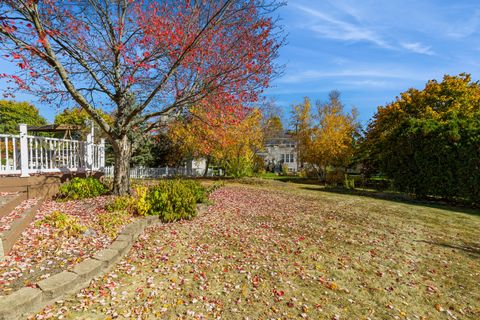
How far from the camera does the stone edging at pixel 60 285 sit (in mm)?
2352

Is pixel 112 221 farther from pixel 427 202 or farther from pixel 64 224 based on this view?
pixel 427 202

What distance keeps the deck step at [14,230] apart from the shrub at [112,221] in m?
1.09

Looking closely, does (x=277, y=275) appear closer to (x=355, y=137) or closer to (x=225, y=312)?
(x=225, y=312)

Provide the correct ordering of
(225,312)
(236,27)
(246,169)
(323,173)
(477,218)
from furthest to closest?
(323,173) < (246,169) < (477,218) < (236,27) < (225,312)

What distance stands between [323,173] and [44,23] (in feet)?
67.9

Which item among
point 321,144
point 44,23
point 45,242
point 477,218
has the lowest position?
point 477,218

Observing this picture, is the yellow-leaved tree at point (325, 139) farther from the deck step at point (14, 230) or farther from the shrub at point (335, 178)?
the deck step at point (14, 230)

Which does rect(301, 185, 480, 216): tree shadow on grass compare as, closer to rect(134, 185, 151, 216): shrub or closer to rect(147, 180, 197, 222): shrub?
rect(147, 180, 197, 222): shrub

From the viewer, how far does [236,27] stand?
6949 millimetres

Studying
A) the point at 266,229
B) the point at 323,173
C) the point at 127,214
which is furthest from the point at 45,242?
the point at 323,173

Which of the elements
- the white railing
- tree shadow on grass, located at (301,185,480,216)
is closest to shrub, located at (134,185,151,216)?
tree shadow on grass, located at (301,185,480,216)

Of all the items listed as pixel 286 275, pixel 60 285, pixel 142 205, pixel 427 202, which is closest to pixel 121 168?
pixel 142 205

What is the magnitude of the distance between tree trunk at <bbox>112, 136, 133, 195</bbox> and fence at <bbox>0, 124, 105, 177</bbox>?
1.64 metres

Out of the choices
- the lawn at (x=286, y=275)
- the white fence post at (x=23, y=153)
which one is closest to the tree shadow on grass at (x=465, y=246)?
the lawn at (x=286, y=275)
